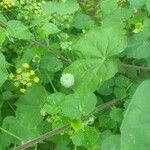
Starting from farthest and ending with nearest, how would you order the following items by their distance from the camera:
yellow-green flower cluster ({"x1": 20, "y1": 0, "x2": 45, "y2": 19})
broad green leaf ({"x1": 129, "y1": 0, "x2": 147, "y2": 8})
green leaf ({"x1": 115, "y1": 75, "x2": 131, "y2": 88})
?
yellow-green flower cluster ({"x1": 20, "y1": 0, "x2": 45, "y2": 19}), green leaf ({"x1": 115, "y1": 75, "x2": 131, "y2": 88}), broad green leaf ({"x1": 129, "y1": 0, "x2": 147, "y2": 8})

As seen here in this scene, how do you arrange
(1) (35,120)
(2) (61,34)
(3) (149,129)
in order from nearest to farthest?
(3) (149,129)
(1) (35,120)
(2) (61,34)

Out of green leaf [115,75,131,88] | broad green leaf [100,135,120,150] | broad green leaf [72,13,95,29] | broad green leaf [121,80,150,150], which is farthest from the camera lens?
broad green leaf [72,13,95,29]

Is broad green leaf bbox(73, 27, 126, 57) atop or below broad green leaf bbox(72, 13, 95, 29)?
atop

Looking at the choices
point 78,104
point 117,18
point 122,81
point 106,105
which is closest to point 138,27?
point 117,18

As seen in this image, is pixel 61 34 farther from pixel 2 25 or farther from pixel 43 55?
pixel 2 25

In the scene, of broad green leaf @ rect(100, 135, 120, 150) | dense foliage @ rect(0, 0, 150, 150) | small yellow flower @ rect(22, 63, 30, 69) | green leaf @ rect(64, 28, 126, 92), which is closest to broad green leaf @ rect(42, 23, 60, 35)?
dense foliage @ rect(0, 0, 150, 150)

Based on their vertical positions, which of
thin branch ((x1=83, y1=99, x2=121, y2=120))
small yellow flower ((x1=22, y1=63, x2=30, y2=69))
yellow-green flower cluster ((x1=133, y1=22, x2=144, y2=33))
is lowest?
thin branch ((x1=83, y1=99, x2=121, y2=120))

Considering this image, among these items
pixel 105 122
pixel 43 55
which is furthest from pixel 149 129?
pixel 43 55

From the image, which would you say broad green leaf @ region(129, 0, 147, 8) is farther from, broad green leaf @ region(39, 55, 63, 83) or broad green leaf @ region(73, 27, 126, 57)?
broad green leaf @ region(39, 55, 63, 83)
